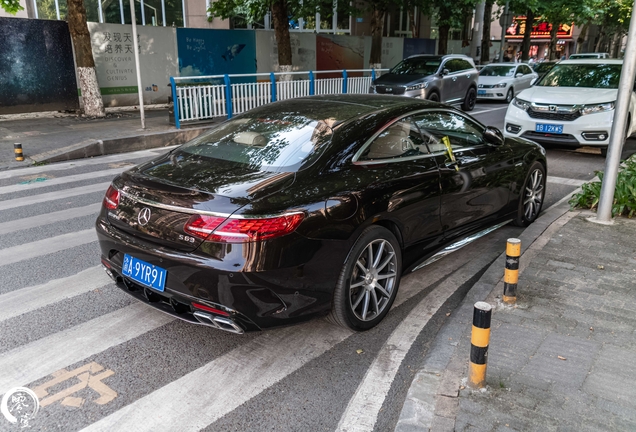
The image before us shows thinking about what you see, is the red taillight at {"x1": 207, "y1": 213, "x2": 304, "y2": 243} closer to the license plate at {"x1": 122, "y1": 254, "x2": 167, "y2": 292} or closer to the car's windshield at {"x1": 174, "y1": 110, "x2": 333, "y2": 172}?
the license plate at {"x1": 122, "y1": 254, "x2": 167, "y2": 292}

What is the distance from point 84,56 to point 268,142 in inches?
434

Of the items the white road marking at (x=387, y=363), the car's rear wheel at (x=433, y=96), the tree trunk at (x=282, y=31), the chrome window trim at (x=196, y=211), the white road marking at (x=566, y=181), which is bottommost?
the white road marking at (x=387, y=363)

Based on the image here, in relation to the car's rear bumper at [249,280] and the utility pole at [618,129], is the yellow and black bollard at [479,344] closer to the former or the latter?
the car's rear bumper at [249,280]

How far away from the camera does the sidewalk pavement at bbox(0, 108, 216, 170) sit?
9922 millimetres

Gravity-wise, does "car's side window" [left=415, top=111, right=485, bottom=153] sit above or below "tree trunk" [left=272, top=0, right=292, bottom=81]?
below

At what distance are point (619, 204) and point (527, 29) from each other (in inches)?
1165

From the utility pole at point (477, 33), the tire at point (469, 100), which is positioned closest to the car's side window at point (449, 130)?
the tire at point (469, 100)

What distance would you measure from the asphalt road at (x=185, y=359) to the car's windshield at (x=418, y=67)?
38.8ft

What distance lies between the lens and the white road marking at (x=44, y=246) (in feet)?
16.7

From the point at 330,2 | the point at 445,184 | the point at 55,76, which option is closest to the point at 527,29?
the point at 330,2

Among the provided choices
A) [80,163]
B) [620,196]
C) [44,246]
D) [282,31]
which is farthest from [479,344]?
[282,31]

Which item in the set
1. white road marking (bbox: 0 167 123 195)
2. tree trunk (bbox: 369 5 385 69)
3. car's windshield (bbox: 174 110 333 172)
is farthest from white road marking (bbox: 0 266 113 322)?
tree trunk (bbox: 369 5 385 69)

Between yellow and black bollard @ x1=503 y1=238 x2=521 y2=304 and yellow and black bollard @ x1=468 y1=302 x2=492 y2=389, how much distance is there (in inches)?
42.7

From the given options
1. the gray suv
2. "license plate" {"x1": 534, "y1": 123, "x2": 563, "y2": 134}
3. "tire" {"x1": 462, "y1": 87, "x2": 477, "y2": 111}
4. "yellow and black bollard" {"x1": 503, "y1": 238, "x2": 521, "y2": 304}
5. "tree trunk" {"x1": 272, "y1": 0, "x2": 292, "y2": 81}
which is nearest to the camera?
"yellow and black bollard" {"x1": 503, "y1": 238, "x2": 521, "y2": 304}
